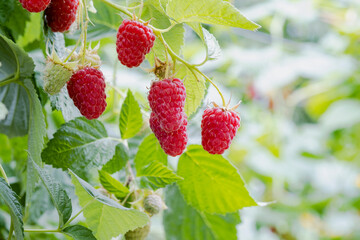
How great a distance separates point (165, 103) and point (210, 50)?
8cm

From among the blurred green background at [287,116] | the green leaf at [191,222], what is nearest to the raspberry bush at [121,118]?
the green leaf at [191,222]

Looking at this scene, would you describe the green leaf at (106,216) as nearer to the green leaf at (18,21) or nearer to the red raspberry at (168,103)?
the red raspberry at (168,103)

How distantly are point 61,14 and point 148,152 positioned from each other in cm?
25

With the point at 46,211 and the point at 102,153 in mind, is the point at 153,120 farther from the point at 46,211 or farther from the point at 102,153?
the point at 46,211

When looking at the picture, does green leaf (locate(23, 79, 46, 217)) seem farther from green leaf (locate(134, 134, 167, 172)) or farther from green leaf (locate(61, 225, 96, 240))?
green leaf (locate(134, 134, 167, 172))

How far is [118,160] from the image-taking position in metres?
0.73

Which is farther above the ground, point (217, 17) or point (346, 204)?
point (217, 17)

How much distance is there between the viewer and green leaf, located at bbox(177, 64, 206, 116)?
2.11 feet

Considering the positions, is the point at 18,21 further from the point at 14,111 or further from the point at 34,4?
the point at 34,4

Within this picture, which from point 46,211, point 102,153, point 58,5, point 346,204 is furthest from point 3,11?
point 346,204

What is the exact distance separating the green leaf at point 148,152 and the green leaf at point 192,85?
113mm

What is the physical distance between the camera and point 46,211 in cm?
90

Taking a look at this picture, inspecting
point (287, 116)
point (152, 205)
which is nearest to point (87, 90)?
point (152, 205)

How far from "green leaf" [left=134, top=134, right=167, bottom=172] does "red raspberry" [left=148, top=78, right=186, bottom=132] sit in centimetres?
16
